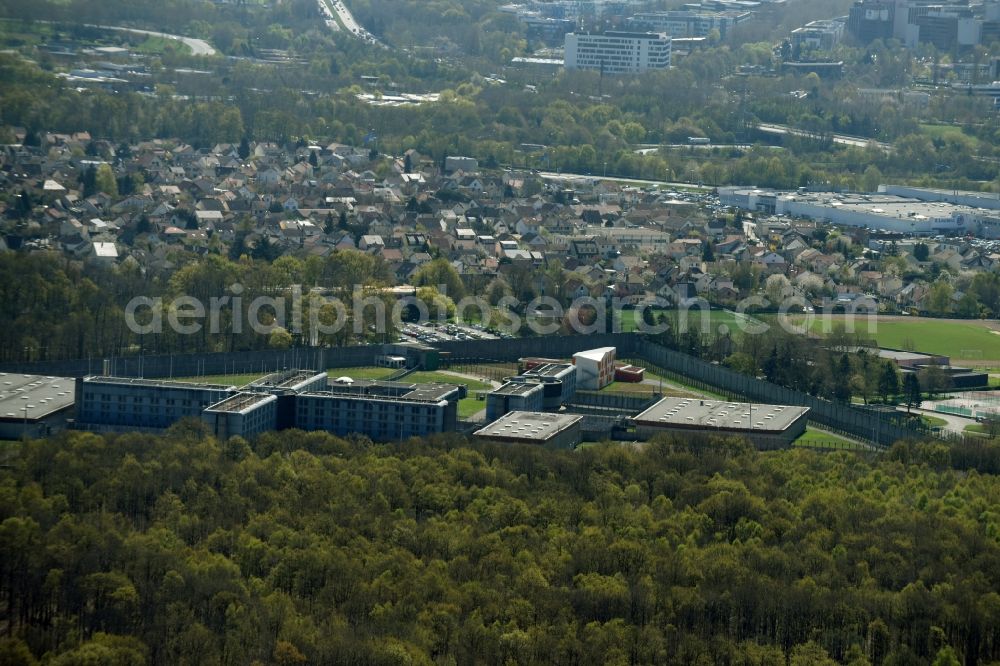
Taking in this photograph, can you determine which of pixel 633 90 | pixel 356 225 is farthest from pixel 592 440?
pixel 633 90

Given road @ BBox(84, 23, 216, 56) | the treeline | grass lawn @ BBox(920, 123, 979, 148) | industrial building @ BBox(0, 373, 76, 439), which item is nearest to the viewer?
industrial building @ BBox(0, 373, 76, 439)

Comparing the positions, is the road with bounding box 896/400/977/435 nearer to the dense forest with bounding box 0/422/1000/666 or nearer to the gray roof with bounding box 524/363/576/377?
the dense forest with bounding box 0/422/1000/666

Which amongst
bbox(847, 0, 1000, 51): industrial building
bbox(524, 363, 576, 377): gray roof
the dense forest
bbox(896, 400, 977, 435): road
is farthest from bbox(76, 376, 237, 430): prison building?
bbox(847, 0, 1000, 51): industrial building

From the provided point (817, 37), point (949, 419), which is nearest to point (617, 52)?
point (817, 37)

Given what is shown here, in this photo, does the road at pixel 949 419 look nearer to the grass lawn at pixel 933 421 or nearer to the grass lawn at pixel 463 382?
the grass lawn at pixel 933 421

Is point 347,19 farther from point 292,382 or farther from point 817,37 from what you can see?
point 292,382

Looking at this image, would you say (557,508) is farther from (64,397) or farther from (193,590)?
(64,397)

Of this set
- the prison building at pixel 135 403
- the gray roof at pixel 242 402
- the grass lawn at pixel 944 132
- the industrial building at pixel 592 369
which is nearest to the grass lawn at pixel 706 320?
the industrial building at pixel 592 369
